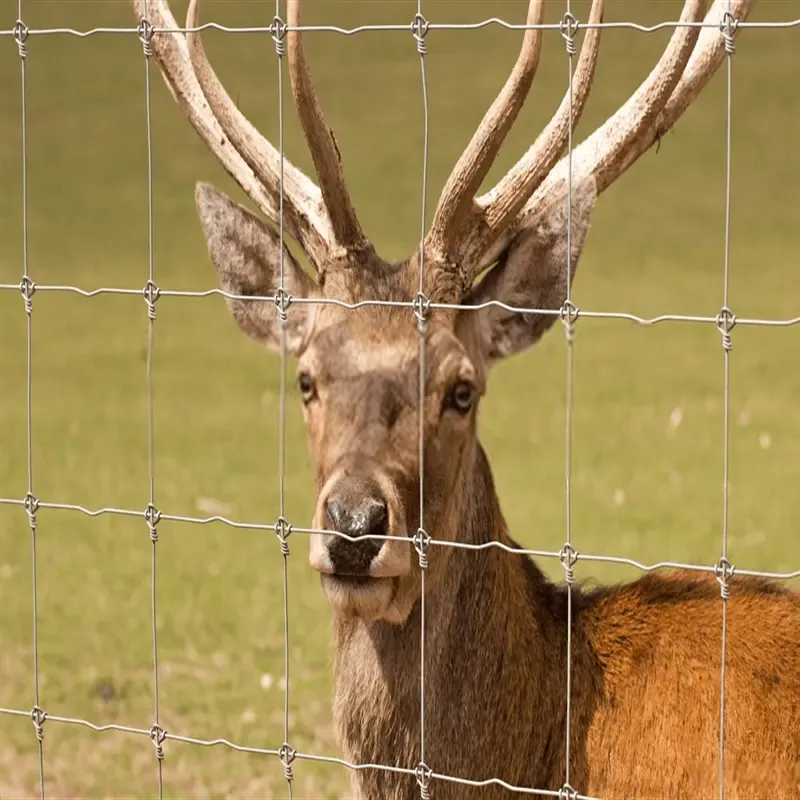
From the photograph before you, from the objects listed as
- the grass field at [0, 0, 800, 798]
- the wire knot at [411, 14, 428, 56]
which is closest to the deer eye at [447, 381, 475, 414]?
the wire knot at [411, 14, 428, 56]

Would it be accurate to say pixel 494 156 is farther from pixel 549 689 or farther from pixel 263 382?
pixel 263 382

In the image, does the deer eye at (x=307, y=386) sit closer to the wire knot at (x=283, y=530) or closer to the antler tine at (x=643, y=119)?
the wire knot at (x=283, y=530)

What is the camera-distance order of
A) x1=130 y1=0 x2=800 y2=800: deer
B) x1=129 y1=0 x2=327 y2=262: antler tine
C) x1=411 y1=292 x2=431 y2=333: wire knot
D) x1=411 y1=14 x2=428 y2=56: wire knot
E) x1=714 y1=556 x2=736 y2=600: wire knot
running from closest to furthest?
1. x1=714 y1=556 x2=736 y2=600: wire knot
2. x1=411 y1=14 x2=428 y2=56: wire knot
3. x1=411 y1=292 x2=431 y2=333: wire knot
4. x1=130 y1=0 x2=800 y2=800: deer
5. x1=129 y1=0 x2=327 y2=262: antler tine

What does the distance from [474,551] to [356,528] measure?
583 millimetres

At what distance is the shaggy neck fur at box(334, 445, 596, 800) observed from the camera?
354 centimetres

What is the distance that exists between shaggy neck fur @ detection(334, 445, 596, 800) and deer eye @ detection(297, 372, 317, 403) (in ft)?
1.44

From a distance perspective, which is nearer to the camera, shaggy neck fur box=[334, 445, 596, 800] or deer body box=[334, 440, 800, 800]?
deer body box=[334, 440, 800, 800]

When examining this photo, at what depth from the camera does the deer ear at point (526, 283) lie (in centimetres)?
368

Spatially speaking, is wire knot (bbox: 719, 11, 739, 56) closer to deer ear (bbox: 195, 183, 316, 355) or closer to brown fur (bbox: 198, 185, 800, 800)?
brown fur (bbox: 198, 185, 800, 800)

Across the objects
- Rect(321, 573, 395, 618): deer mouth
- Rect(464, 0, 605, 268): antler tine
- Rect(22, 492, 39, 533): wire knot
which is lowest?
Rect(321, 573, 395, 618): deer mouth

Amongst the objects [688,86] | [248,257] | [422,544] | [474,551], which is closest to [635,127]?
[688,86]

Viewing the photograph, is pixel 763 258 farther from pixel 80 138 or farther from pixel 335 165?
pixel 335 165

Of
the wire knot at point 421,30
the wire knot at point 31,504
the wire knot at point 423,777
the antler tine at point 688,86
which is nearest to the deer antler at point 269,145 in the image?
the wire knot at point 421,30

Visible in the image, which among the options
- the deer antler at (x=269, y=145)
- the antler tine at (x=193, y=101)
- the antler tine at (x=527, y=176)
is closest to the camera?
the deer antler at (x=269, y=145)
